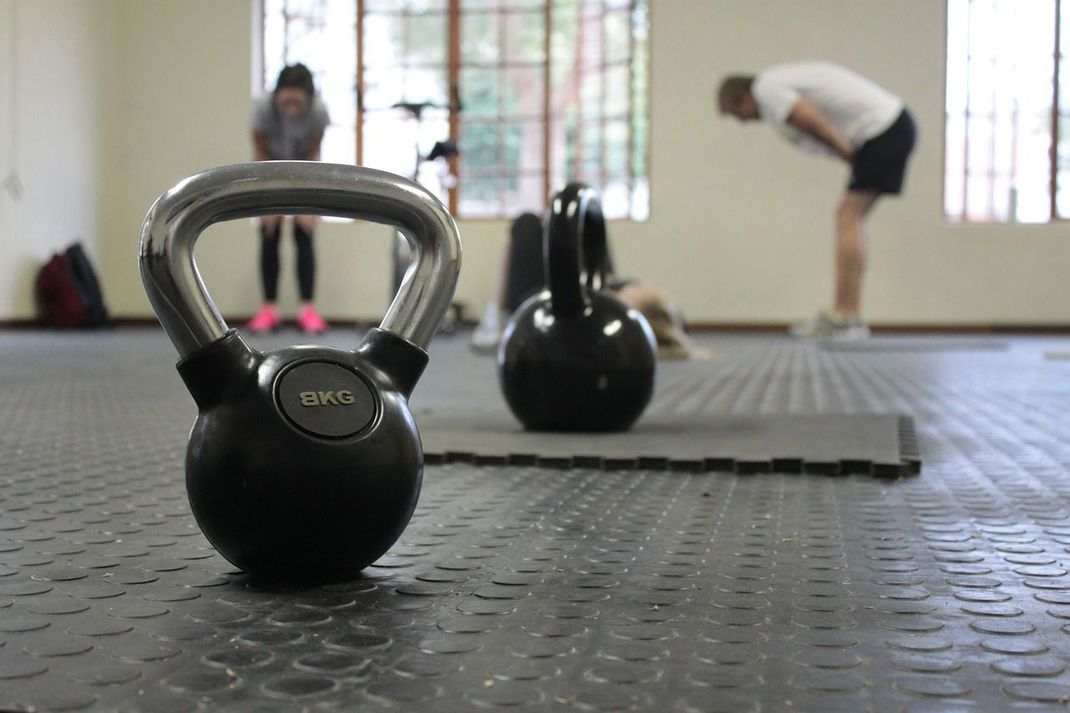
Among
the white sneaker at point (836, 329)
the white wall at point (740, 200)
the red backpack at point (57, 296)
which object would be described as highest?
the white wall at point (740, 200)

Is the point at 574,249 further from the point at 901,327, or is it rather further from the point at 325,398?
the point at 901,327

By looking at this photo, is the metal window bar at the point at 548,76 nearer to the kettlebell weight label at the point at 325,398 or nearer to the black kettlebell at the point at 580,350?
the black kettlebell at the point at 580,350

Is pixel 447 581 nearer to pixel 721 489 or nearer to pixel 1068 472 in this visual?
pixel 721 489

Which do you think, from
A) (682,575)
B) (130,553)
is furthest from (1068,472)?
(130,553)

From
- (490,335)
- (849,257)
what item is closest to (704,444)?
(490,335)

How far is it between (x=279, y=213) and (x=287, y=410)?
0.16m

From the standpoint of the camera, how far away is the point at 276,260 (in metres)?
7.91

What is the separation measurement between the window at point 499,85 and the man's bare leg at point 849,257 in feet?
6.18

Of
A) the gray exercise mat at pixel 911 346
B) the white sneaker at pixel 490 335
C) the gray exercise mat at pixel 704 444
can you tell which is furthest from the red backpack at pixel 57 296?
the gray exercise mat at pixel 704 444

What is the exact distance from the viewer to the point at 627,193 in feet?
28.9

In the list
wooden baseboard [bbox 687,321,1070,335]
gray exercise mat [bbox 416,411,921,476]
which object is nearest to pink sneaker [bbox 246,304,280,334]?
wooden baseboard [bbox 687,321,1070,335]

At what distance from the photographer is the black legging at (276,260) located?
7.83 meters

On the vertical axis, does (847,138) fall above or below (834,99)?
below

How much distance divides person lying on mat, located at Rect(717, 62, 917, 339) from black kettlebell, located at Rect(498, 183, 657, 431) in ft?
17.0
